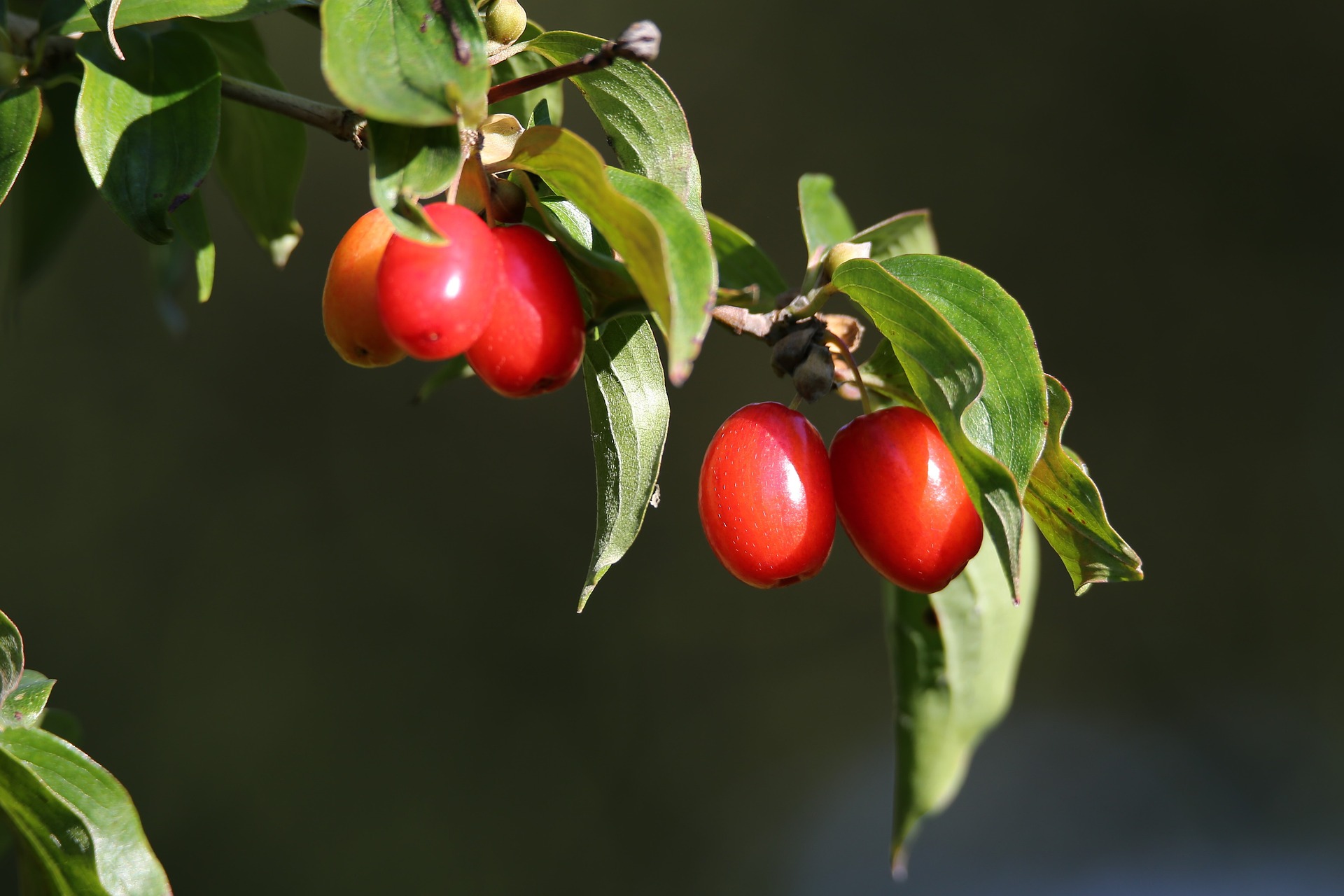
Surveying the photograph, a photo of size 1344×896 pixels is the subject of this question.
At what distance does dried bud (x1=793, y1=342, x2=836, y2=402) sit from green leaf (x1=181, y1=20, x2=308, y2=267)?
1.15 ft

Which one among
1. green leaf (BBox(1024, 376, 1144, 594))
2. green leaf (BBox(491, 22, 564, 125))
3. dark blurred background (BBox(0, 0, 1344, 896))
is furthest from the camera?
dark blurred background (BBox(0, 0, 1344, 896))

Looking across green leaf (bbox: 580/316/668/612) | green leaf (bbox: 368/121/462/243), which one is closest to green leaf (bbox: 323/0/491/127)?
green leaf (bbox: 368/121/462/243)

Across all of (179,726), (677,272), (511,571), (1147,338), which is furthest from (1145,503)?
(677,272)

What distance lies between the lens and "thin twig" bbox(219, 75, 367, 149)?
0.47m

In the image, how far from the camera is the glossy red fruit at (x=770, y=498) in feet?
1.57

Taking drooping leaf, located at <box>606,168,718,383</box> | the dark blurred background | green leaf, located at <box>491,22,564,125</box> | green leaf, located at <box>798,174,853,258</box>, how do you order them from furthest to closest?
1. the dark blurred background
2. green leaf, located at <box>798,174,853,258</box>
3. green leaf, located at <box>491,22,564,125</box>
4. drooping leaf, located at <box>606,168,718,383</box>

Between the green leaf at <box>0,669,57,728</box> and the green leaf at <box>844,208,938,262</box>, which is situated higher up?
the green leaf at <box>844,208,938,262</box>

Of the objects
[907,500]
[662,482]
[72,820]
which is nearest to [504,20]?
[907,500]

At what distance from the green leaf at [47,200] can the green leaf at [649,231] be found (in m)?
0.49

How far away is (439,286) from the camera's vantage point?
37 centimetres

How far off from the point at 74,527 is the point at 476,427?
3.45 ft

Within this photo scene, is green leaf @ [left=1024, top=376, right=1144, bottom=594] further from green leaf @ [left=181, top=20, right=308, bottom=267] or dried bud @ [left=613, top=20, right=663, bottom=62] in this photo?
green leaf @ [left=181, top=20, right=308, bottom=267]

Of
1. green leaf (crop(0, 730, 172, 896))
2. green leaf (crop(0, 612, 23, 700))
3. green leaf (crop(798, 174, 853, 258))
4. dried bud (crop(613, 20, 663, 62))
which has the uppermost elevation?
dried bud (crop(613, 20, 663, 62))

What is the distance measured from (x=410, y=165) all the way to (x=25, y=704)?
0.31m
